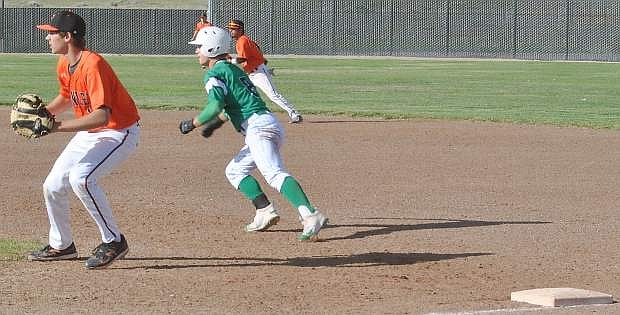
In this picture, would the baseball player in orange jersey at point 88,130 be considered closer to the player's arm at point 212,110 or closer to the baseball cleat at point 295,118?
the player's arm at point 212,110

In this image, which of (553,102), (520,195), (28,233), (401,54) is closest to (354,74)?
(553,102)

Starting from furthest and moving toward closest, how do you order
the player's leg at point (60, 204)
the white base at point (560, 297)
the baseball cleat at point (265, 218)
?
the baseball cleat at point (265, 218) < the player's leg at point (60, 204) < the white base at point (560, 297)

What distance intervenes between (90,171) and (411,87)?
23381 mm

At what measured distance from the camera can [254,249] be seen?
10.2 m

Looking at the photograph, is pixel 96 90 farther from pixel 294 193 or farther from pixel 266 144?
pixel 294 193

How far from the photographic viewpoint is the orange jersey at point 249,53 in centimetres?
2006

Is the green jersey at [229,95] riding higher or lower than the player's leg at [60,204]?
Result: higher

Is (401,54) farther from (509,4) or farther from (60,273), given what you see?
(60,273)

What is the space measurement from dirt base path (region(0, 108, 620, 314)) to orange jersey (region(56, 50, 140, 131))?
1.13m

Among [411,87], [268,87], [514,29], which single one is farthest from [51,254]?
[514,29]

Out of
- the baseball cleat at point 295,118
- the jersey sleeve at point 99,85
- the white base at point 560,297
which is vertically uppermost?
the jersey sleeve at point 99,85

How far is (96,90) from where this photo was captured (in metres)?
8.71

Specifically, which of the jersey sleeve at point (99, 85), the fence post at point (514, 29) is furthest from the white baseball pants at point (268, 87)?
the fence post at point (514, 29)

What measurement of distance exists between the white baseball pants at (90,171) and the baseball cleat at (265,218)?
188 cm
